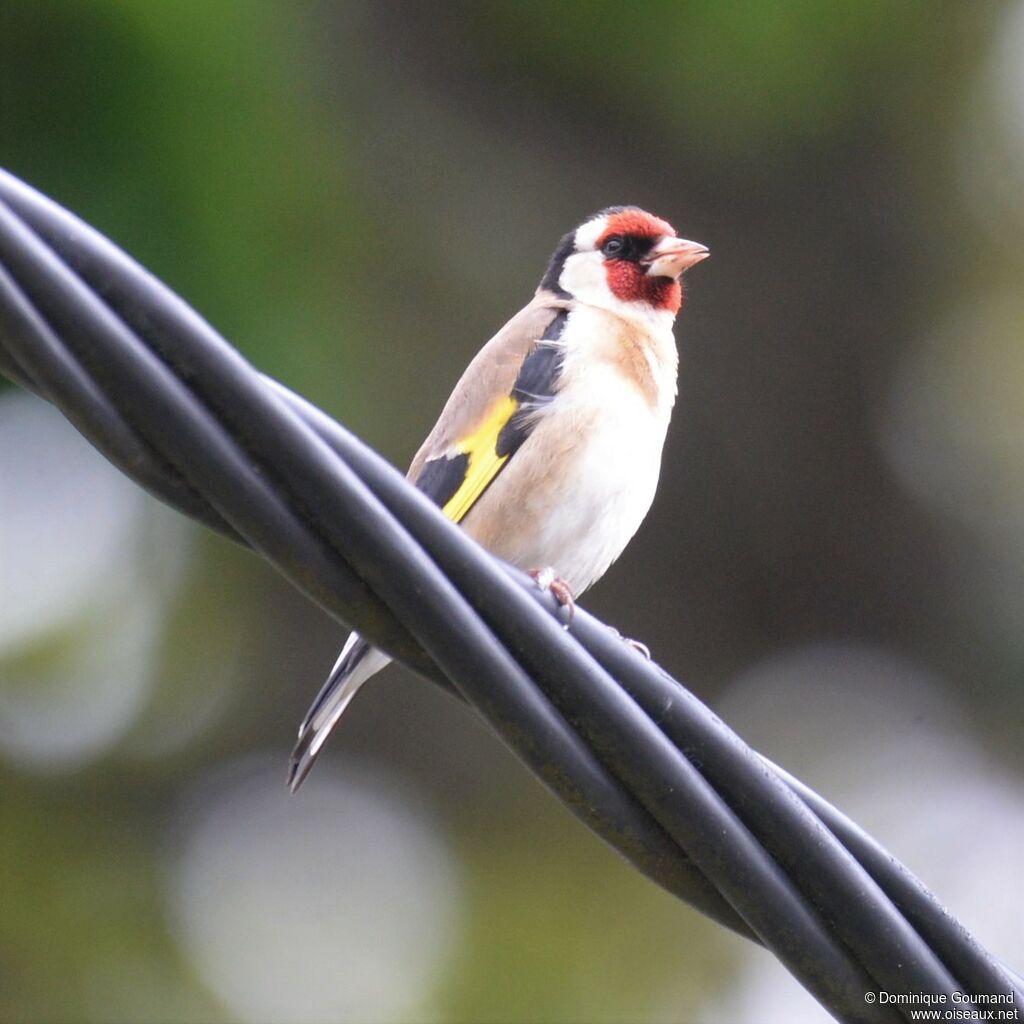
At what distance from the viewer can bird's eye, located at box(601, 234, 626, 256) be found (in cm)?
436

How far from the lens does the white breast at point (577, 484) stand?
11.1 ft

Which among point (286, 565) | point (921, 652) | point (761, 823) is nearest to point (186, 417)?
point (286, 565)

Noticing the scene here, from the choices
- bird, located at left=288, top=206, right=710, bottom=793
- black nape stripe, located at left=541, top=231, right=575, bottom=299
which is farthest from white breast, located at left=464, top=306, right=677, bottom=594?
black nape stripe, located at left=541, top=231, right=575, bottom=299

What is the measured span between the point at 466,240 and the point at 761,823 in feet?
16.3

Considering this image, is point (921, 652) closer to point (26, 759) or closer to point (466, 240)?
point (466, 240)

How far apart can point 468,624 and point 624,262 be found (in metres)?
2.85

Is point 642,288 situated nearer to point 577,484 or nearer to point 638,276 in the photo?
point 638,276

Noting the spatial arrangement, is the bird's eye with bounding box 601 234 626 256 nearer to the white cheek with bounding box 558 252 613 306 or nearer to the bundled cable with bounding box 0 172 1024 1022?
the white cheek with bounding box 558 252 613 306

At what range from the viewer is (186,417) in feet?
4.81

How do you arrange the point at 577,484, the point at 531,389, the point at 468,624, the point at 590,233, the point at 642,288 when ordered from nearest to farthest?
the point at 468,624 < the point at 577,484 < the point at 531,389 < the point at 642,288 < the point at 590,233

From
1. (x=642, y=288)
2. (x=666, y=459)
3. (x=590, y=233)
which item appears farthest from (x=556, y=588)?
(x=666, y=459)

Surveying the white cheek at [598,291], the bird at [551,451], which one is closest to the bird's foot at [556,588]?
the bird at [551,451]

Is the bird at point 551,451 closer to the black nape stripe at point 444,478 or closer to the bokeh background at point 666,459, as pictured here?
the black nape stripe at point 444,478

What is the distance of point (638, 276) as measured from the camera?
4230 mm
